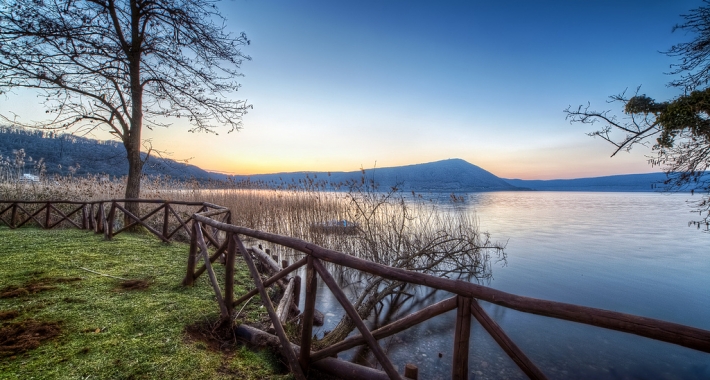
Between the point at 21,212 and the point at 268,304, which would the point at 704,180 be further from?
the point at 21,212

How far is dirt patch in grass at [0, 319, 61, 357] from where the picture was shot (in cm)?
251

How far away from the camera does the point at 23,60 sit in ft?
22.2

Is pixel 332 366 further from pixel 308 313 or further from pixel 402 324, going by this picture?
pixel 402 324

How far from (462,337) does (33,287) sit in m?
5.42

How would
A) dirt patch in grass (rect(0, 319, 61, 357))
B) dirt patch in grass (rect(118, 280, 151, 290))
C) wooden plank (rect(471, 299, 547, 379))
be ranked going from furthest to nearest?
dirt patch in grass (rect(118, 280, 151, 290)) → dirt patch in grass (rect(0, 319, 61, 357)) → wooden plank (rect(471, 299, 547, 379))

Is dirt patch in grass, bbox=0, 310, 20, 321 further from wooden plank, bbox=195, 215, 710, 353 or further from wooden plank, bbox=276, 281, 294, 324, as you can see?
wooden plank, bbox=195, 215, 710, 353

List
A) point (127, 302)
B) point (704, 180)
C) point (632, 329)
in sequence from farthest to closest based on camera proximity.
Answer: point (704, 180)
point (127, 302)
point (632, 329)

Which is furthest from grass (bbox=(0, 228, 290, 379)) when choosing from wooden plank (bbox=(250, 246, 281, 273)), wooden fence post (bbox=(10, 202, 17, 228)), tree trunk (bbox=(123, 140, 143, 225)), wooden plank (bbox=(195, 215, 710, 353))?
wooden fence post (bbox=(10, 202, 17, 228))

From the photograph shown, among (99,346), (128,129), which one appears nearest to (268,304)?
(99,346)

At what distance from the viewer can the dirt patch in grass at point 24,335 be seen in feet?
8.23

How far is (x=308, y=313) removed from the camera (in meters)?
2.58

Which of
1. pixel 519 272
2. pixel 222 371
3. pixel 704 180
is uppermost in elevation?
pixel 704 180

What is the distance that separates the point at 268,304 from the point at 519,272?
9.32 metres

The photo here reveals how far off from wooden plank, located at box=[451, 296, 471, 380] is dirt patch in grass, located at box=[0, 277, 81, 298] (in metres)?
5.16
